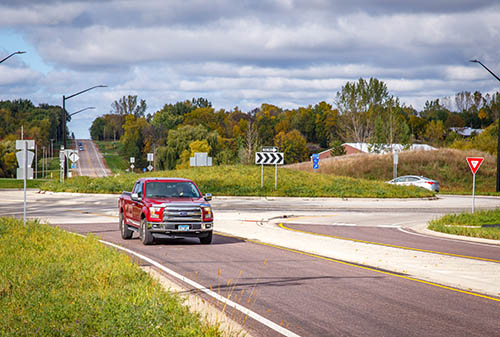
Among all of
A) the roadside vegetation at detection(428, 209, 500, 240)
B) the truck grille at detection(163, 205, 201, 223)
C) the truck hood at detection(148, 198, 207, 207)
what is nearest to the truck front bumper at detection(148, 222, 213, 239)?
the truck grille at detection(163, 205, 201, 223)

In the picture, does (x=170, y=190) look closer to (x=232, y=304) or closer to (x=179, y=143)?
(x=232, y=304)

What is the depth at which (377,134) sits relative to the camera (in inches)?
3292

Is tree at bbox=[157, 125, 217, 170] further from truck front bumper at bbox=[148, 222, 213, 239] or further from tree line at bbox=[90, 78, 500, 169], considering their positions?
truck front bumper at bbox=[148, 222, 213, 239]

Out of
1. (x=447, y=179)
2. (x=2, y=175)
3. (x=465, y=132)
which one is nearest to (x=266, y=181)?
(x=447, y=179)

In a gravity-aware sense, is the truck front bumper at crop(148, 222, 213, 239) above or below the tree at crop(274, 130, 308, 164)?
below

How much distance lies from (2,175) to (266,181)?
326ft

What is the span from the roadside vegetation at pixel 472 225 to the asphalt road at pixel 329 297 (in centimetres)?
764

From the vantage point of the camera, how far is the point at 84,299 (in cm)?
748

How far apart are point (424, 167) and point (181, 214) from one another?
5951 centimetres

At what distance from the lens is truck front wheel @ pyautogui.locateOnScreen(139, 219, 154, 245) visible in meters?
16.3

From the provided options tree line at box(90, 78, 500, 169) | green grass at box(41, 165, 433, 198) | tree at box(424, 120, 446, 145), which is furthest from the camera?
tree at box(424, 120, 446, 145)

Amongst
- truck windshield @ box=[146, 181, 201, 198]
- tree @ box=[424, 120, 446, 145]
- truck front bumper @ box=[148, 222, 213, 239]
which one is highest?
tree @ box=[424, 120, 446, 145]

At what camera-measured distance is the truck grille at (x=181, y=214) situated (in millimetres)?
16156

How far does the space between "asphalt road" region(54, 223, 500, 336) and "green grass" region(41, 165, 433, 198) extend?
27.2 meters
